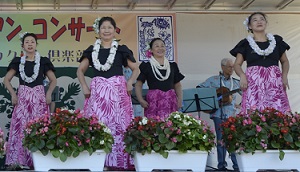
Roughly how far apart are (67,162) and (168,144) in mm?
760

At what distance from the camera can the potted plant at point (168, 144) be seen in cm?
399

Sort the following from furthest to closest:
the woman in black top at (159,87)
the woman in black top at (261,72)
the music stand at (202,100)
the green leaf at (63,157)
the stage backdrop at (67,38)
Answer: the stage backdrop at (67,38)
the music stand at (202,100)
the woman in black top at (159,87)
the woman in black top at (261,72)
the green leaf at (63,157)

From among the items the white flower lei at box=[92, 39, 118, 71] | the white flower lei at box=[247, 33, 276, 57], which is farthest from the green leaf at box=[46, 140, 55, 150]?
the white flower lei at box=[247, 33, 276, 57]

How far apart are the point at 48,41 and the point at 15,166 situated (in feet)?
9.13

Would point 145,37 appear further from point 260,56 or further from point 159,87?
point 260,56

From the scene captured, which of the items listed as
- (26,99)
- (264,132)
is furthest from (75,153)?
(26,99)

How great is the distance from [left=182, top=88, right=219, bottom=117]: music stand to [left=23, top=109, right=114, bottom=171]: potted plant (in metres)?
2.71

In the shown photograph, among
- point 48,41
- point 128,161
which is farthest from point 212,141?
point 48,41

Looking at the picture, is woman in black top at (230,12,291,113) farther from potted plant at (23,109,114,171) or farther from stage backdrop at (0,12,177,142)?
stage backdrop at (0,12,177,142)

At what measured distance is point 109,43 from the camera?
498 cm

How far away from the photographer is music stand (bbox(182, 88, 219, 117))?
21.7ft

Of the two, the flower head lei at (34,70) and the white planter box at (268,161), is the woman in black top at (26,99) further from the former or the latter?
the white planter box at (268,161)

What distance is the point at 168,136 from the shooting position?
400 centimetres

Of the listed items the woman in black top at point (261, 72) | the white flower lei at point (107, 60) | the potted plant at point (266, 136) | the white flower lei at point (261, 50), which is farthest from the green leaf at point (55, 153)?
the white flower lei at point (261, 50)
